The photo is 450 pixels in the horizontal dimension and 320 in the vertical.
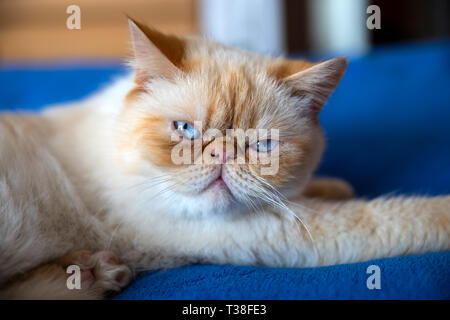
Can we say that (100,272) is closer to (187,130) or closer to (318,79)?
(187,130)

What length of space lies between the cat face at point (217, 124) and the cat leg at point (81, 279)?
0.83 ft

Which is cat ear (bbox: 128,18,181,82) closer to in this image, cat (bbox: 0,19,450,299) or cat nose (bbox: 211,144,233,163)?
cat (bbox: 0,19,450,299)

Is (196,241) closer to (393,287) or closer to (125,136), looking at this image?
(125,136)

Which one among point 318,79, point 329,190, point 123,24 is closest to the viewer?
point 318,79

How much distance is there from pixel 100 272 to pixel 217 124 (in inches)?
21.6

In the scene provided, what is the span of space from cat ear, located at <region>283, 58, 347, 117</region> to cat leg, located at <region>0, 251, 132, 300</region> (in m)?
0.77

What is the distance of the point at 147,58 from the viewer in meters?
1.21

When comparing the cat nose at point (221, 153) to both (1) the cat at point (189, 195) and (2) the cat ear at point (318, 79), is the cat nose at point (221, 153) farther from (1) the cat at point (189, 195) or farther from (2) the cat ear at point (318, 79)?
(2) the cat ear at point (318, 79)

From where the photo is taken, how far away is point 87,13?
413cm

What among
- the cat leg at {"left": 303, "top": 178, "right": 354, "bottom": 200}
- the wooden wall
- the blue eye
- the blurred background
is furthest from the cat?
the wooden wall

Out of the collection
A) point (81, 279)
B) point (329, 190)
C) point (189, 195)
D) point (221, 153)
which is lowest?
point (81, 279)

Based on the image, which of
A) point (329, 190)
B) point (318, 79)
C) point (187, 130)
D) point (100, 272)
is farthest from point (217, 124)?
point (329, 190)

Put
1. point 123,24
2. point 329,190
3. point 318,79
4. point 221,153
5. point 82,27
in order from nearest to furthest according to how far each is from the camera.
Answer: point 221,153
point 318,79
point 329,190
point 82,27
point 123,24
